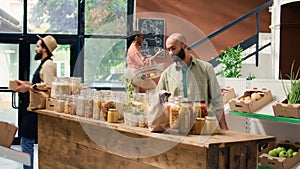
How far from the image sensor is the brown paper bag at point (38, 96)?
4.25 m

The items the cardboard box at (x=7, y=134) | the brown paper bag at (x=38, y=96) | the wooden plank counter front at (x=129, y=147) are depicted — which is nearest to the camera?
the cardboard box at (x=7, y=134)

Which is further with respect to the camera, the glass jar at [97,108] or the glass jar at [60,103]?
the glass jar at [60,103]

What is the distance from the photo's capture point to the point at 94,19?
8375mm

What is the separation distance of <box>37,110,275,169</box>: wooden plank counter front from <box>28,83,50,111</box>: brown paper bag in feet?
0.35

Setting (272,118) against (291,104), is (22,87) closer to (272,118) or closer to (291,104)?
(272,118)

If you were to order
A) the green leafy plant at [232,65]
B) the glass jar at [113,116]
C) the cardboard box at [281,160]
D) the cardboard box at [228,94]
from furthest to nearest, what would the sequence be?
the green leafy plant at [232,65], the cardboard box at [228,94], the cardboard box at [281,160], the glass jar at [113,116]

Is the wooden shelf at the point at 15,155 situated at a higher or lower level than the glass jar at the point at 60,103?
lower

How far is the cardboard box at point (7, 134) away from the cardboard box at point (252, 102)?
229 centimetres

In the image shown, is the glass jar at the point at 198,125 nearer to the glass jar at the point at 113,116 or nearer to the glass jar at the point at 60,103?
the glass jar at the point at 113,116

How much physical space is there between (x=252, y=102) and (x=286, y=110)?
404mm

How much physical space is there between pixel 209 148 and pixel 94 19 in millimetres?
6283

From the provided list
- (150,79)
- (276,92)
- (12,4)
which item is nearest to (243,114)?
(276,92)

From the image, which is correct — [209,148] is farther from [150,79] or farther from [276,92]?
[150,79]

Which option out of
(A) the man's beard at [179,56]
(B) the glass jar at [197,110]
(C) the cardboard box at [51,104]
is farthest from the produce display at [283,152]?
(C) the cardboard box at [51,104]
